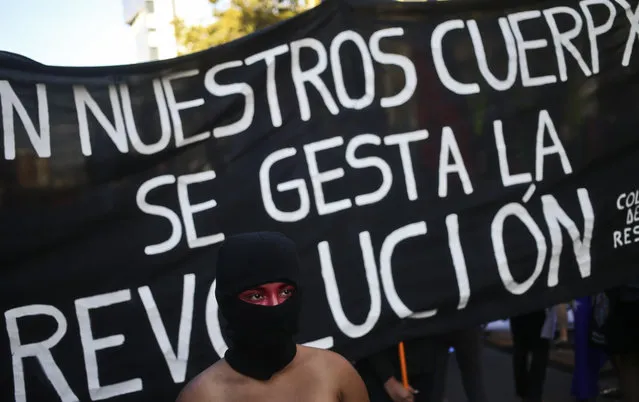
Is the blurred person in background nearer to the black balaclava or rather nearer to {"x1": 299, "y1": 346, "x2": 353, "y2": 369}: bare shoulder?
{"x1": 299, "y1": 346, "x2": 353, "y2": 369}: bare shoulder

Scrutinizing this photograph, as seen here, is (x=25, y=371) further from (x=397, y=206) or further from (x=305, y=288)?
(x=397, y=206)

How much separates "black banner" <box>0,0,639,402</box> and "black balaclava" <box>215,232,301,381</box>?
1058mm

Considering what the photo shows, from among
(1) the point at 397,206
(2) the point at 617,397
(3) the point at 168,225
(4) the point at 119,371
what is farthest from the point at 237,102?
(2) the point at 617,397

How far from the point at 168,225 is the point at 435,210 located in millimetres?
1105

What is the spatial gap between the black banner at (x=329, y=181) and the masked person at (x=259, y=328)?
1.03m

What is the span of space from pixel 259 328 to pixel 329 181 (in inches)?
50.9

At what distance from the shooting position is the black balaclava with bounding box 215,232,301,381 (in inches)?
82.8

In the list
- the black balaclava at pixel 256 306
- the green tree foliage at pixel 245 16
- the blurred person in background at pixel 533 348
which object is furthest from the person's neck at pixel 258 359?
the green tree foliage at pixel 245 16

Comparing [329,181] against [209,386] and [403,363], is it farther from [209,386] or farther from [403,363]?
[209,386]

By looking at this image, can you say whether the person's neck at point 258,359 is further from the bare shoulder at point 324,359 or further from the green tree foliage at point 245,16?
the green tree foliage at point 245,16

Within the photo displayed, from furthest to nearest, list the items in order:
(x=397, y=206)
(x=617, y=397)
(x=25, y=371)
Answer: (x=617, y=397) → (x=397, y=206) → (x=25, y=371)

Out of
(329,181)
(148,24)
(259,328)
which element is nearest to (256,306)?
(259,328)

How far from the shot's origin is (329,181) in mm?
3320

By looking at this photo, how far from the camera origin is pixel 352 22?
343 cm
